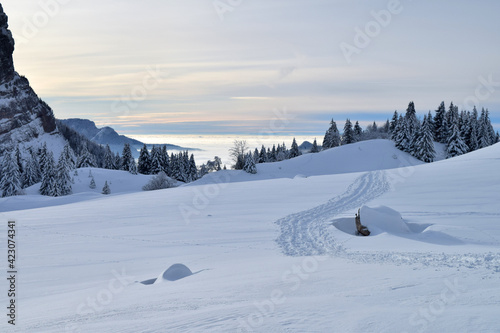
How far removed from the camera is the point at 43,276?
8562 mm

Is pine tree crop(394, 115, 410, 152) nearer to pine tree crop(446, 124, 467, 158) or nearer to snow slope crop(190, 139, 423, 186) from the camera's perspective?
snow slope crop(190, 139, 423, 186)

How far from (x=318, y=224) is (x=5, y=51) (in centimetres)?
13700

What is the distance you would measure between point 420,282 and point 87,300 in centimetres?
598

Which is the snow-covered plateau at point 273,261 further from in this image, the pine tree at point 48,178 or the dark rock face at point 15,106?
the dark rock face at point 15,106

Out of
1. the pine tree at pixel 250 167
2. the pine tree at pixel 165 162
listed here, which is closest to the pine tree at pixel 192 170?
the pine tree at pixel 165 162

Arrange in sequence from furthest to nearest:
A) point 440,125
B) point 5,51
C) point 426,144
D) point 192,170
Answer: point 5,51, point 192,170, point 440,125, point 426,144

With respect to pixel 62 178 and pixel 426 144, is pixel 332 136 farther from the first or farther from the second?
pixel 62 178

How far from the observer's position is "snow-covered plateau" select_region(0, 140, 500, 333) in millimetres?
4547

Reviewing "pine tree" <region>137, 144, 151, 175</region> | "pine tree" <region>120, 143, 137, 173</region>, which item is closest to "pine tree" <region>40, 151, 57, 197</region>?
"pine tree" <region>120, 143, 137, 173</region>

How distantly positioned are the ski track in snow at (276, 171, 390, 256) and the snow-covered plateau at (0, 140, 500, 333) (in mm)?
61

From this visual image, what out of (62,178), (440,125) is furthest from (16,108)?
(440,125)

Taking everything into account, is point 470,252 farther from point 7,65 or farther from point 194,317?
point 7,65

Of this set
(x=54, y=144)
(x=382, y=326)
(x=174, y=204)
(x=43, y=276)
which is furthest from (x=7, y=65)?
(x=382, y=326)

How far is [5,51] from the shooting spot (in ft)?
372
